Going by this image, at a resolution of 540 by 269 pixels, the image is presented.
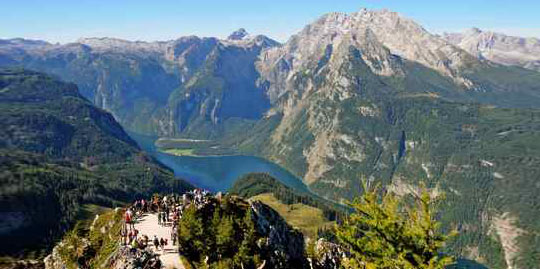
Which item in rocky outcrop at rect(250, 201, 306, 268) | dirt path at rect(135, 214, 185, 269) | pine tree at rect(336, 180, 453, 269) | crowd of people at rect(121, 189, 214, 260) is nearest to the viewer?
pine tree at rect(336, 180, 453, 269)

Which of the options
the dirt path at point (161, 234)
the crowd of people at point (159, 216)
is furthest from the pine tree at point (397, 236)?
the crowd of people at point (159, 216)

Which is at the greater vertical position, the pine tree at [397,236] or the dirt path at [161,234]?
the pine tree at [397,236]

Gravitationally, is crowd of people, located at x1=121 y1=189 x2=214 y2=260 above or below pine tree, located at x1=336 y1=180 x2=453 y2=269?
below

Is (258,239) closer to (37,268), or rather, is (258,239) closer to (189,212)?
(189,212)

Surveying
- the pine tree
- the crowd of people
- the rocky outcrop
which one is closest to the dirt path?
the crowd of people

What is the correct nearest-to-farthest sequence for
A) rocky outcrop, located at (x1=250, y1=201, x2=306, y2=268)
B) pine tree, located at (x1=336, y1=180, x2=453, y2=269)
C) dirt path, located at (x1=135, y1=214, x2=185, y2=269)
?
pine tree, located at (x1=336, y1=180, x2=453, y2=269) → dirt path, located at (x1=135, y1=214, x2=185, y2=269) → rocky outcrop, located at (x1=250, y1=201, x2=306, y2=268)

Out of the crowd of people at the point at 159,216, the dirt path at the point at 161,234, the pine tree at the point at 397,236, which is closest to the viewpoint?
the pine tree at the point at 397,236

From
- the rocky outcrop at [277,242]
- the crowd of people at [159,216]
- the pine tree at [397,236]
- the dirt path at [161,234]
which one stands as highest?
the pine tree at [397,236]

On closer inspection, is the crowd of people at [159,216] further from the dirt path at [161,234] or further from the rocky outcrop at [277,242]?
the rocky outcrop at [277,242]

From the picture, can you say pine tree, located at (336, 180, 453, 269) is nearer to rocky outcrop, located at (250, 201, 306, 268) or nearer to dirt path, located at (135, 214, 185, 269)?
dirt path, located at (135, 214, 185, 269)

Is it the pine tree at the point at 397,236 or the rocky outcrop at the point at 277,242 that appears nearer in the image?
the pine tree at the point at 397,236
